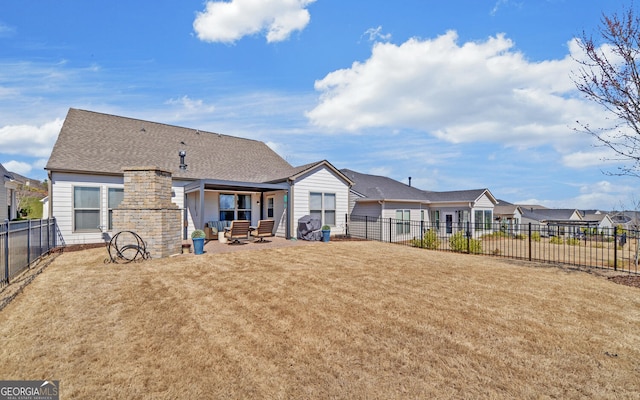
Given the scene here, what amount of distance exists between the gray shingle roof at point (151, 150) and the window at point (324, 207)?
2.50 m

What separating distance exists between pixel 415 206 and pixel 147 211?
18.6 metres

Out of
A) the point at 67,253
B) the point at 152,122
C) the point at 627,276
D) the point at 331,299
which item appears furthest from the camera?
the point at 152,122

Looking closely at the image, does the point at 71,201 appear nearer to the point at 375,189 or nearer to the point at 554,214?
the point at 375,189

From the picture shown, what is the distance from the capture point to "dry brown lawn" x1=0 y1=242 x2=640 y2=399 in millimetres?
3027

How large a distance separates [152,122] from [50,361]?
18.0 m

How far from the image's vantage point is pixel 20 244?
303 inches

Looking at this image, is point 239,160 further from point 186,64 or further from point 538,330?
point 538,330

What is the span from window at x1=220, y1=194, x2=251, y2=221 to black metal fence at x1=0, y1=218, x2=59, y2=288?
23.6 feet

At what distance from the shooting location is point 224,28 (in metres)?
11.6

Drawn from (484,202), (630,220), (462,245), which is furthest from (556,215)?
(462,245)

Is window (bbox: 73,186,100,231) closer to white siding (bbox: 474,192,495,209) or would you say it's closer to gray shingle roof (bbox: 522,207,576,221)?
white siding (bbox: 474,192,495,209)

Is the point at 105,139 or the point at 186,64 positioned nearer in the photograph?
the point at 186,64

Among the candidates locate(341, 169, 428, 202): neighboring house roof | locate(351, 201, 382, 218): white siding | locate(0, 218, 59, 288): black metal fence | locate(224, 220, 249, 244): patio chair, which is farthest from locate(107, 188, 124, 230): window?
locate(351, 201, 382, 218): white siding

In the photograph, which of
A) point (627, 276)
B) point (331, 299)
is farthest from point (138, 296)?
point (627, 276)
